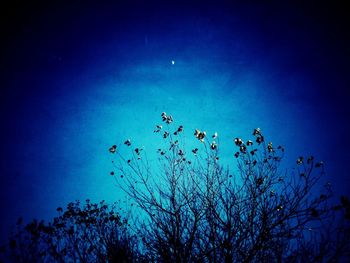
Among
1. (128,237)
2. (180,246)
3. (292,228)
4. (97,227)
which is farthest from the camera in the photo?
(97,227)

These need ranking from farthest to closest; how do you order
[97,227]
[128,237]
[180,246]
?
1. [97,227]
2. [128,237]
3. [180,246]

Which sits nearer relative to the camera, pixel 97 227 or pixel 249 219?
pixel 249 219

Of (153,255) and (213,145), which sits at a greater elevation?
(213,145)

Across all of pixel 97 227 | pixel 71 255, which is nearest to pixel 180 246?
pixel 97 227

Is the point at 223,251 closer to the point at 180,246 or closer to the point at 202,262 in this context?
the point at 202,262

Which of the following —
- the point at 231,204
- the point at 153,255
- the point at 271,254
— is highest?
the point at 231,204

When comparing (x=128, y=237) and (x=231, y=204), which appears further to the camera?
(x=128, y=237)

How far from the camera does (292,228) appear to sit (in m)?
6.98

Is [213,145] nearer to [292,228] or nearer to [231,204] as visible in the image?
[231,204]

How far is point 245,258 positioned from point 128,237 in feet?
16.1

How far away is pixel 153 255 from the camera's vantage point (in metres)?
7.67

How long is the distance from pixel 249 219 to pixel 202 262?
2228 millimetres

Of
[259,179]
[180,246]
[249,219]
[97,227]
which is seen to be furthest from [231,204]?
[97,227]

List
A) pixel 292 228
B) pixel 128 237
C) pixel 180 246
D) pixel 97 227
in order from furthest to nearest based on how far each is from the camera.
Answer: pixel 97 227, pixel 128 237, pixel 180 246, pixel 292 228
